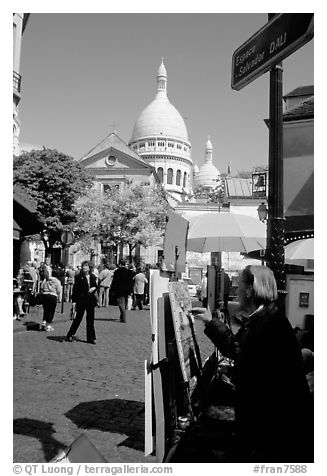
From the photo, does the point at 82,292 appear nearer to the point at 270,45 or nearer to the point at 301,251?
the point at 301,251

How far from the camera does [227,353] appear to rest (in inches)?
119

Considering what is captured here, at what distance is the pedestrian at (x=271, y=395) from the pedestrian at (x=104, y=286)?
15.3 meters

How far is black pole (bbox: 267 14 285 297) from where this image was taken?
3.65 metres

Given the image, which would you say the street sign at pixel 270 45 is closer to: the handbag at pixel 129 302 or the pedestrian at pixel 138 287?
the pedestrian at pixel 138 287

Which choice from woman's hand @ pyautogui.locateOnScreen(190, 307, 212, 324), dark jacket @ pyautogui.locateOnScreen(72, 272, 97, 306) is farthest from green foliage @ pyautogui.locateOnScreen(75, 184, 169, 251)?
woman's hand @ pyautogui.locateOnScreen(190, 307, 212, 324)

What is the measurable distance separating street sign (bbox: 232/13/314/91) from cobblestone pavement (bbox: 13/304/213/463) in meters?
3.02

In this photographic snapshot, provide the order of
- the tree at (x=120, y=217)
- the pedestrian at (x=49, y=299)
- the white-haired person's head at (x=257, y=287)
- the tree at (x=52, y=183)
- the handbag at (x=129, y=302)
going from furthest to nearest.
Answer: the tree at (x=120, y=217)
the tree at (x=52, y=183)
the handbag at (x=129, y=302)
the pedestrian at (x=49, y=299)
the white-haired person's head at (x=257, y=287)

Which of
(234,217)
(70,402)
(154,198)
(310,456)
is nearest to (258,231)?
(234,217)

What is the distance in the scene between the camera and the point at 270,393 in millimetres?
2283

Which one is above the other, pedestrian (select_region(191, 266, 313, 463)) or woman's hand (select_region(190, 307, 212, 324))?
woman's hand (select_region(190, 307, 212, 324))

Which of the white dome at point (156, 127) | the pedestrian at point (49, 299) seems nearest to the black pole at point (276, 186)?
the pedestrian at point (49, 299)

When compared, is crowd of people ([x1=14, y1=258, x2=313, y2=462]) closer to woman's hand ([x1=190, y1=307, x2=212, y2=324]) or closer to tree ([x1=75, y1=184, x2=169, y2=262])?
woman's hand ([x1=190, y1=307, x2=212, y2=324])

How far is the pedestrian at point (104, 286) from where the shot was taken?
1788 cm

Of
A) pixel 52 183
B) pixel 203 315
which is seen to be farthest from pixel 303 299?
pixel 52 183
